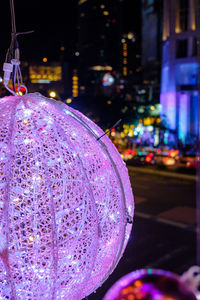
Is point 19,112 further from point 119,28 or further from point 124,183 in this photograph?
point 119,28

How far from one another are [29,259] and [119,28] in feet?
76.2

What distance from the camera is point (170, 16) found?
2014cm

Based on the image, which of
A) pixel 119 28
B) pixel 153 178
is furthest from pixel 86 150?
pixel 119 28

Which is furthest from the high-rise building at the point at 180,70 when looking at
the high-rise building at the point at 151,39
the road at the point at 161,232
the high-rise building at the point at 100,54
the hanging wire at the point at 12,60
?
the hanging wire at the point at 12,60

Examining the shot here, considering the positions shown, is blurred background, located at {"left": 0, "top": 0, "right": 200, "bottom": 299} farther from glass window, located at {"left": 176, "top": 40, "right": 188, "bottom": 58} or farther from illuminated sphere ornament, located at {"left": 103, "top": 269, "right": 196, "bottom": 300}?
illuminated sphere ornament, located at {"left": 103, "top": 269, "right": 196, "bottom": 300}

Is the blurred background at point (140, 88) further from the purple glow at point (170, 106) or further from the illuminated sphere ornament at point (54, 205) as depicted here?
the illuminated sphere ornament at point (54, 205)

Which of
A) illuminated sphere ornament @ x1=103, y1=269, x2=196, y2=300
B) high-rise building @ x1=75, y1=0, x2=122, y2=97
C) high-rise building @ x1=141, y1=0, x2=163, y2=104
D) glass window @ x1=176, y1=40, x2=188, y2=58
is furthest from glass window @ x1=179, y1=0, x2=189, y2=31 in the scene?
illuminated sphere ornament @ x1=103, y1=269, x2=196, y2=300

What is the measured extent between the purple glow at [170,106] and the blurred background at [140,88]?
0.07 meters

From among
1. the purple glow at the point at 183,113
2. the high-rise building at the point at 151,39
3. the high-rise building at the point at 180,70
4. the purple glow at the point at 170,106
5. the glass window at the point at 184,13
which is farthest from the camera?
the high-rise building at the point at 151,39

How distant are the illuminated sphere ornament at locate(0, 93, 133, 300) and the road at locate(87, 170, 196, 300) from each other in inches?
101

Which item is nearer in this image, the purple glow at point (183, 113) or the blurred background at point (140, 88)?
the blurred background at point (140, 88)

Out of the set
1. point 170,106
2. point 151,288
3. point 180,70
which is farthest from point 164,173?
point 180,70

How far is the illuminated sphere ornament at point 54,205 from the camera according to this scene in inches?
52.4

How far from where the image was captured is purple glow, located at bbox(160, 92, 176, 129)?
20391 mm
